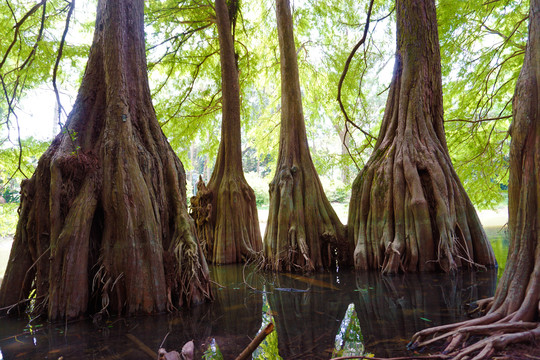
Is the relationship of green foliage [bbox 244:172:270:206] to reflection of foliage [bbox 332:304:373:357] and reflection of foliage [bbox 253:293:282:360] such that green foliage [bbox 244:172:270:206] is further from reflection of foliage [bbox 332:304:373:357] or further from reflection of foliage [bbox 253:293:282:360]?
reflection of foliage [bbox 253:293:282:360]

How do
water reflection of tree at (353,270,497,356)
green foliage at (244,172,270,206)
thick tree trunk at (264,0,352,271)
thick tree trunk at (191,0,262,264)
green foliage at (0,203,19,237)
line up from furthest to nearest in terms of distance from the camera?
green foliage at (244,172,270,206), thick tree trunk at (191,0,262,264), green foliage at (0,203,19,237), thick tree trunk at (264,0,352,271), water reflection of tree at (353,270,497,356)

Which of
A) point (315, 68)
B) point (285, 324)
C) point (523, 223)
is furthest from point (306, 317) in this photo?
point (315, 68)

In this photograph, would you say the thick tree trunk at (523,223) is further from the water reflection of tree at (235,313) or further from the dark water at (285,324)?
the water reflection of tree at (235,313)

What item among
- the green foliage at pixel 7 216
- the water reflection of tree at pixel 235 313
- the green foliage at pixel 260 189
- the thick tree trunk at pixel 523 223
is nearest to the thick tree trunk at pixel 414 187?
the water reflection of tree at pixel 235 313

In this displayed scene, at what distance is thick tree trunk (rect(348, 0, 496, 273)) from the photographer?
532 centimetres

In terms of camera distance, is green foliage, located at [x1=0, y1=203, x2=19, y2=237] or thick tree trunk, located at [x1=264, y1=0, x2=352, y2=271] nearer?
thick tree trunk, located at [x1=264, y1=0, x2=352, y2=271]

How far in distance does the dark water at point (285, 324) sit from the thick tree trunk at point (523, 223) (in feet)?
1.65

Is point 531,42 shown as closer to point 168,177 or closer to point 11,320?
point 168,177

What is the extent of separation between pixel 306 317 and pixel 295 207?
3422mm

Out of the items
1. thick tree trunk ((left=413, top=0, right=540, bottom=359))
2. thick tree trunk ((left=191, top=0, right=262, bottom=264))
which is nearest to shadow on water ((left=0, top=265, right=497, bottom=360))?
thick tree trunk ((left=413, top=0, right=540, bottom=359))

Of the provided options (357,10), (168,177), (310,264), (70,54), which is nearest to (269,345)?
(168,177)

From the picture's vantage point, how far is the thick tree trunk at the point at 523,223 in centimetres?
216

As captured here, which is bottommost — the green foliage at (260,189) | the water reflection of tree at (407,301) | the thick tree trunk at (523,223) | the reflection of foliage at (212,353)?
the reflection of foliage at (212,353)

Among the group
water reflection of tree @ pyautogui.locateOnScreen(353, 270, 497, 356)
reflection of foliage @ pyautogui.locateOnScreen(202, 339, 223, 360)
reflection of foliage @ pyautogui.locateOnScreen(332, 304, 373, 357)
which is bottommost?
reflection of foliage @ pyautogui.locateOnScreen(202, 339, 223, 360)
